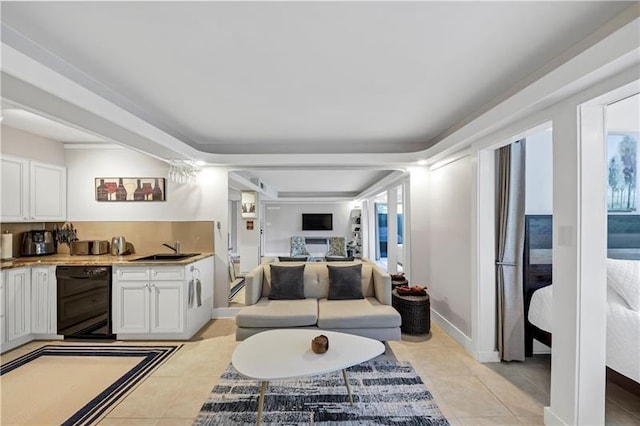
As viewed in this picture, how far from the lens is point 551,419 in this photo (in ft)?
7.22

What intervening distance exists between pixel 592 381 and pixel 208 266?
13.9 feet

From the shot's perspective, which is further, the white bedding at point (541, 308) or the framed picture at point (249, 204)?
the framed picture at point (249, 204)

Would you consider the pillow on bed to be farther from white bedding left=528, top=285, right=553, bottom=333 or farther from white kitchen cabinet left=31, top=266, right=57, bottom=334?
white kitchen cabinet left=31, top=266, right=57, bottom=334

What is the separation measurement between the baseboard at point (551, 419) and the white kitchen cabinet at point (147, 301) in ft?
12.0

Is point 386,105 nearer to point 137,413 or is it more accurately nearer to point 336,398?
point 336,398

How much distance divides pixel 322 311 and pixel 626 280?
2.76 meters

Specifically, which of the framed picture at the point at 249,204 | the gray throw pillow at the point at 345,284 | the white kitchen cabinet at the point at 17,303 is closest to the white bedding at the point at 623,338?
the gray throw pillow at the point at 345,284

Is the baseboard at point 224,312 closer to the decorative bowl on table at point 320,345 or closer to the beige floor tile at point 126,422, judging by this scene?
the beige floor tile at point 126,422

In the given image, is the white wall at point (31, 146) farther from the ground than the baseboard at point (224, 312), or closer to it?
→ farther from the ground

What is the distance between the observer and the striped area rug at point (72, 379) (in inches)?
94.7

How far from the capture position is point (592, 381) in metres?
2.02

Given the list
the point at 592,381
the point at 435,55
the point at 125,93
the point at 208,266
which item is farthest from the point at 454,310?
the point at 125,93

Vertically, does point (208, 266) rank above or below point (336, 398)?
above

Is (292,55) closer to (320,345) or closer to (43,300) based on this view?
(320,345)
